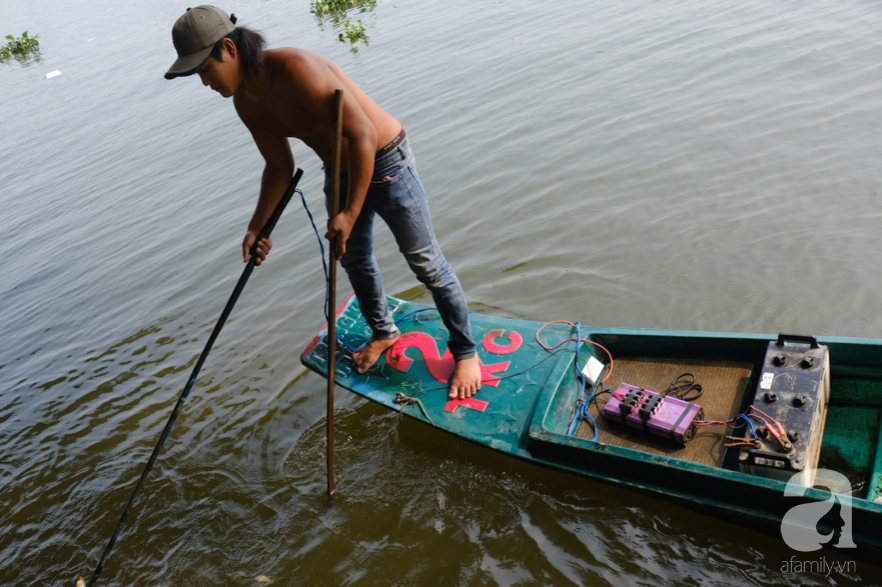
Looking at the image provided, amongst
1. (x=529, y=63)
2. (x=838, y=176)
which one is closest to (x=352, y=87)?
(x=838, y=176)

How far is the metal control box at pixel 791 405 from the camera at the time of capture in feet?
8.75

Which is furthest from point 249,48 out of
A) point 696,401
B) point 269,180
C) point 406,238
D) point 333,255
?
point 696,401

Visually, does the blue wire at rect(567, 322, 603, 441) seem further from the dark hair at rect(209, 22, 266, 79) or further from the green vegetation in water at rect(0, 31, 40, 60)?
the green vegetation in water at rect(0, 31, 40, 60)

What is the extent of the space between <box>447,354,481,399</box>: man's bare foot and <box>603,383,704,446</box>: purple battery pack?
0.80m

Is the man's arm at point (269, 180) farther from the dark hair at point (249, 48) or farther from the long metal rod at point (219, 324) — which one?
the dark hair at point (249, 48)

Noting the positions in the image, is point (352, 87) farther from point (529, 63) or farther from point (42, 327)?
point (529, 63)

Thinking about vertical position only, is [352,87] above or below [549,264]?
above

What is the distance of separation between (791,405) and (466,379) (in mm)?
1714

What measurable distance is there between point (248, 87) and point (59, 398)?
12.4 feet

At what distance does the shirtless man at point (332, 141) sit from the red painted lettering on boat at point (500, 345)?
0.73 feet

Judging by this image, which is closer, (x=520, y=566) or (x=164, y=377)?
(x=520, y=566)

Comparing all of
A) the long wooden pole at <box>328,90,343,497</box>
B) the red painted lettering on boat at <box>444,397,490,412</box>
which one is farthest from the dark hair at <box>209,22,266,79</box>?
the red painted lettering on boat at <box>444,397,490,412</box>

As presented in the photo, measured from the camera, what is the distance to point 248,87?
3088 millimetres

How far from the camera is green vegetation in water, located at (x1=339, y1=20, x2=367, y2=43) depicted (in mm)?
13375
